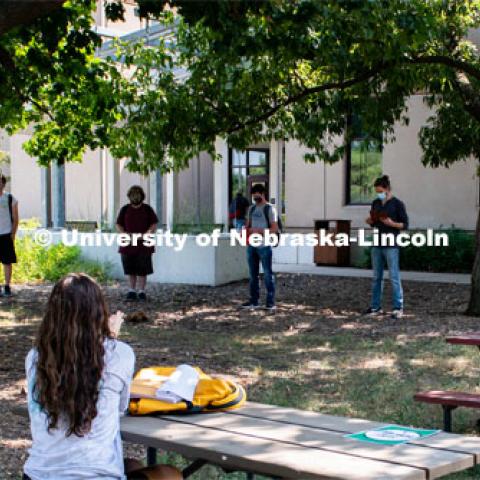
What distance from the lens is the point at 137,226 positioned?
43.5 feet

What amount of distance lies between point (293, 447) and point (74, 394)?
872 mm

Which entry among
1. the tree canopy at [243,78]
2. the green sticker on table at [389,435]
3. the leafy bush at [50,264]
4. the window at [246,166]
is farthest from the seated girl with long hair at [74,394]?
the window at [246,166]

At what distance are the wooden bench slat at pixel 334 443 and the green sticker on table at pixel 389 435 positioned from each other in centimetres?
5

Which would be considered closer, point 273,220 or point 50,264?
point 273,220

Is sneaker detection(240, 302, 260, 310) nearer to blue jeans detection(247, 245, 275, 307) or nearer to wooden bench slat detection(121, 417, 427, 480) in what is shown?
blue jeans detection(247, 245, 275, 307)

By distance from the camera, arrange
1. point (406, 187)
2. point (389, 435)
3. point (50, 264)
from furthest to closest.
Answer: point (406, 187)
point (50, 264)
point (389, 435)

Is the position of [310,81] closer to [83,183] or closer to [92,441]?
[92,441]

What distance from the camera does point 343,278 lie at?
16656 mm

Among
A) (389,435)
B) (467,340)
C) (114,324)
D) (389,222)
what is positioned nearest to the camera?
(389,435)

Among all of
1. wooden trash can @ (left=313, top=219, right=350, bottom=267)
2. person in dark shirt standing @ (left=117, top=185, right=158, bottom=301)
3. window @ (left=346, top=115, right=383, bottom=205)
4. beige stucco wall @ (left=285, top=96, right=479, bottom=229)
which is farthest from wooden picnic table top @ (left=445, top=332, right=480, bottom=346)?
window @ (left=346, top=115, right=383, bottom=205)

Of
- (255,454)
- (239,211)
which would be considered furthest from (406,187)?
(255,454)

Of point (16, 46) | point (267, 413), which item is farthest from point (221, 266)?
point (267, 413)

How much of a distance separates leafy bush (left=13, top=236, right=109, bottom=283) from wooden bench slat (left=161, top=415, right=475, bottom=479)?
1247cm

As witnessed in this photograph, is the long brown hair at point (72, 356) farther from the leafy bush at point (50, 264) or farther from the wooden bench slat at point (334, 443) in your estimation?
the leafy bush at point (50, 264)
